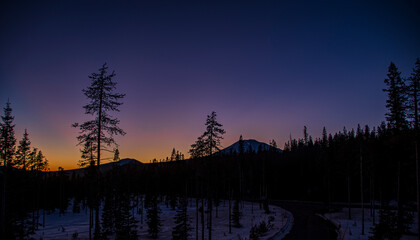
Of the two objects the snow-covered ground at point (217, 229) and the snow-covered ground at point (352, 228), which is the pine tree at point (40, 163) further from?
the snow-covered ground at point (352, 228)

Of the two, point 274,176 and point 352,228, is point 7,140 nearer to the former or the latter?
point 352,228

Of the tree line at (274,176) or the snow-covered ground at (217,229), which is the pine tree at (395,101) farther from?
the snow-covered ground at (217,229)

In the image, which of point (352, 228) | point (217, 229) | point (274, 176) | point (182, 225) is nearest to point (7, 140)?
point (182, 225)

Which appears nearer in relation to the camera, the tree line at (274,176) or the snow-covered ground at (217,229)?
the tree line at (274,176)

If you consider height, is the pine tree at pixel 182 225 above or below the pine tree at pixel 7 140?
below

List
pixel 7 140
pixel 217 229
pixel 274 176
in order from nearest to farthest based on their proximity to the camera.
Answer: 1. pixel 7 140
2. pixel 217 229
3. pixel 274 176

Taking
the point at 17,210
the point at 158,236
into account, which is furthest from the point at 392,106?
the point at 17,210

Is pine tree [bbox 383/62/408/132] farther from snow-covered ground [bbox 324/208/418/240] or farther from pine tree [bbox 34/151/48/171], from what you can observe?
pine tree [bbox 34/151/48/171]

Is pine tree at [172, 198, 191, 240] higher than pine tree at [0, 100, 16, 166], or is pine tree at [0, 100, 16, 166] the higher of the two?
pine tree at [0, 100, 16, 166]

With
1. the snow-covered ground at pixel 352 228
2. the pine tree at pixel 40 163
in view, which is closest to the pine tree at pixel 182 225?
the snow-covered ground at pixel 352 228

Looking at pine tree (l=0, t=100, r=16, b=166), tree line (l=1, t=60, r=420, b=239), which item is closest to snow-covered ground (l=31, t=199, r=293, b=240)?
tree line (l=1, t=60, r=420, b=239)

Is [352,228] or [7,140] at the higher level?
[7,140]

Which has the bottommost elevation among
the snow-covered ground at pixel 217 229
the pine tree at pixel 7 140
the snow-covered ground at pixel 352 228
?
the snow-covered ground at pixel 217 229

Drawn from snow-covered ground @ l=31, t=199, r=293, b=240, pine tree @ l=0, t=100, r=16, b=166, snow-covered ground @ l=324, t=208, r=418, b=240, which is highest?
pine tree @ l=0, t=100, r=16, b=166
